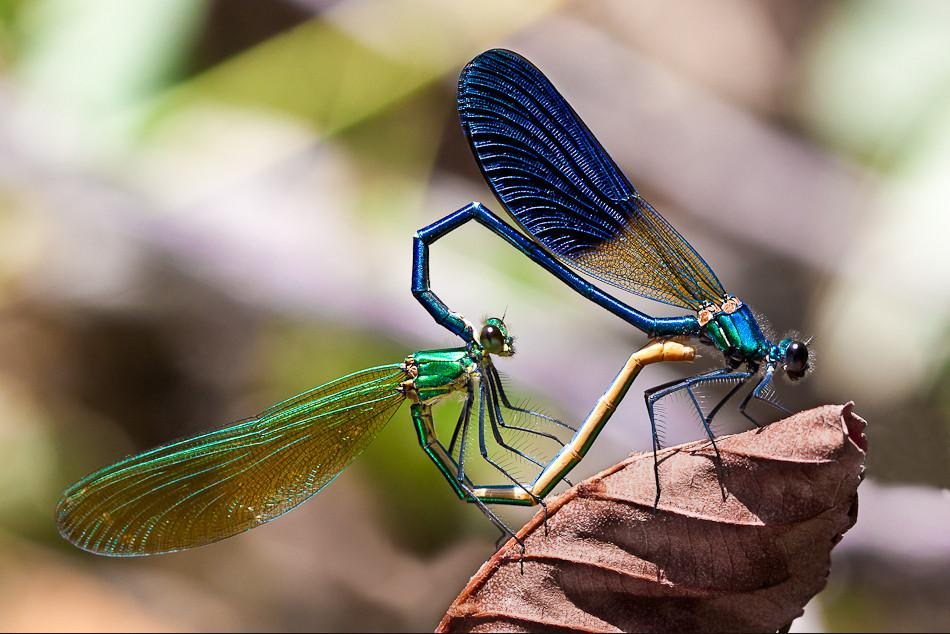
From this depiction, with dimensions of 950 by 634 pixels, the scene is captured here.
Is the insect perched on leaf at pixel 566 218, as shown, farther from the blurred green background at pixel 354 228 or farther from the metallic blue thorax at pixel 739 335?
the blurred green background at pixel 354 228

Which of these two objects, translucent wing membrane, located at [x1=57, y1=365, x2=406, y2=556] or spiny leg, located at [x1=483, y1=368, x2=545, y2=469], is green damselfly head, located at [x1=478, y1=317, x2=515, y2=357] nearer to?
spiny leg, located at [x1=483, y1=368, x2=545, y2=469]

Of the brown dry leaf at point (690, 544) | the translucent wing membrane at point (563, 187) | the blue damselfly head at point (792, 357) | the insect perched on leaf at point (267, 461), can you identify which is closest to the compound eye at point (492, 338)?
the insect perched on leaf at point (267, 461)

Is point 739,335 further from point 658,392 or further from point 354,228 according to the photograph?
point 354,228

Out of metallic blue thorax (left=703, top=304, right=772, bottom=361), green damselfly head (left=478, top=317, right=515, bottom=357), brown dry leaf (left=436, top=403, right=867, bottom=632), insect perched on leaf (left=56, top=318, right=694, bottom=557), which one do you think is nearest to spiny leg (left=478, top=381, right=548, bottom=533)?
insect perched on leaf (left=56, top=318, right=694, bottom=557)

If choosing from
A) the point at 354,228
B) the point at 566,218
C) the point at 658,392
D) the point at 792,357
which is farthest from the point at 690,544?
the point at 354,228

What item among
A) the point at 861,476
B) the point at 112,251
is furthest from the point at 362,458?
the point at 861,476

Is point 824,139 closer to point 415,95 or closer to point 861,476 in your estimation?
point 415,95
